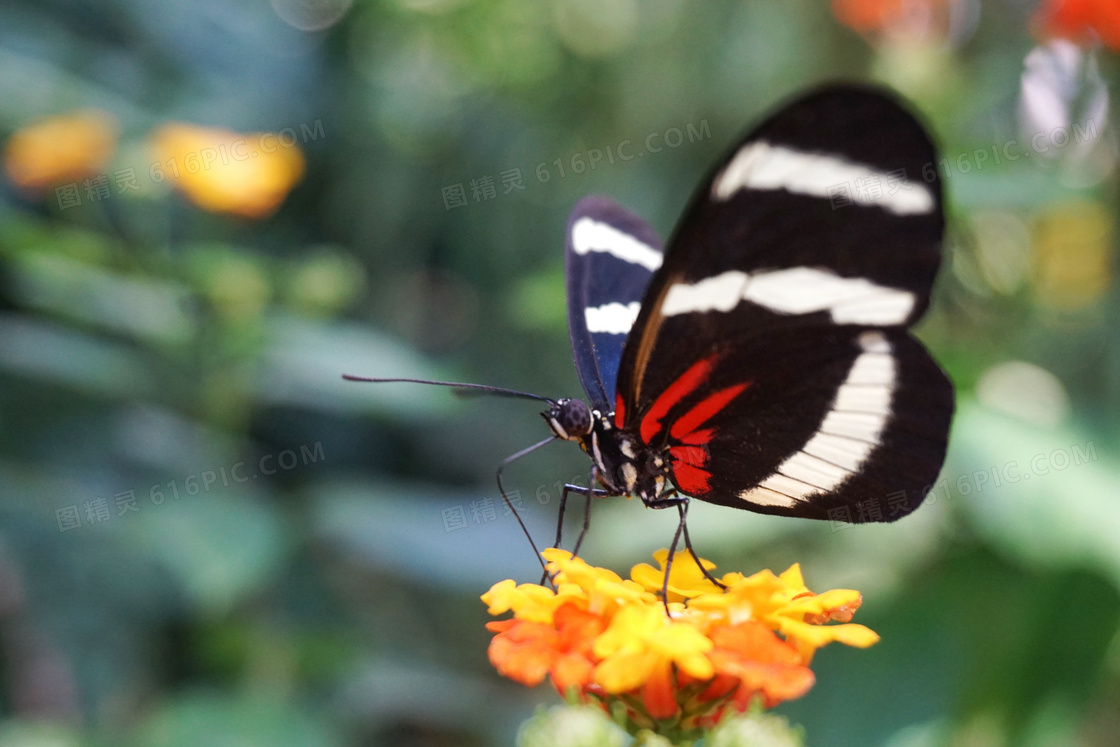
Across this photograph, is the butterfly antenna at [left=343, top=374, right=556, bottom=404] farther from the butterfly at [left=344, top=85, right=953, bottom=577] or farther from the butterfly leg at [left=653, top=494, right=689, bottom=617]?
the butterfly leg at [left=653, top=494, right=689, bottom=617]

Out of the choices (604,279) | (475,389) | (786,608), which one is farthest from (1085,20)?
(786,608)

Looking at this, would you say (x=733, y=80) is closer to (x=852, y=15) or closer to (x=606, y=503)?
(x=852, y=15)

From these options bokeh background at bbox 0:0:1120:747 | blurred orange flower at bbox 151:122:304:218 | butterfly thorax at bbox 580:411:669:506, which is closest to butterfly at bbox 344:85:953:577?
butterfly thorax at bbox 580:411:669:506

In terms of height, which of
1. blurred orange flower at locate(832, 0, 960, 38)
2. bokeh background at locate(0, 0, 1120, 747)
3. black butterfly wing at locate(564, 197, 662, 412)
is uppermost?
blurred orange flower at locate(832, 0, 960, 38)

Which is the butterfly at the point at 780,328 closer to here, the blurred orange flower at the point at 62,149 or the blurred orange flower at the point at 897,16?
the blurred orange flower at the point at 62,149

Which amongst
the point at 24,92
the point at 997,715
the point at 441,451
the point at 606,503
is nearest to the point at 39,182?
the point at 24,92

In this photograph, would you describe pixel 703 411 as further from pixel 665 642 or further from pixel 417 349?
pixel 417 349
